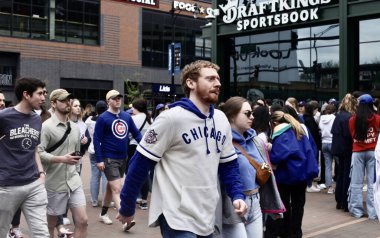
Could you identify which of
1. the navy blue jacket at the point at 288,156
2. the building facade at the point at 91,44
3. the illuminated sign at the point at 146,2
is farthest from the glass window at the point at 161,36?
the navy blue jacket at the point at 288,156

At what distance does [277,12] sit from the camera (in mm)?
16078

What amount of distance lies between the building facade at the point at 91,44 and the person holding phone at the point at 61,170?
28844 mm

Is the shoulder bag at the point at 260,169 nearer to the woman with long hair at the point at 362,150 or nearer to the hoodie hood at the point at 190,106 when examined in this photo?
the hoodie hood at the point at 190,106

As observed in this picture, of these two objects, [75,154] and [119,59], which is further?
[119,59]

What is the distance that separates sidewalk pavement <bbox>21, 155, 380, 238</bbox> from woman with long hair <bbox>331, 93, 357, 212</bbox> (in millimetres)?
291

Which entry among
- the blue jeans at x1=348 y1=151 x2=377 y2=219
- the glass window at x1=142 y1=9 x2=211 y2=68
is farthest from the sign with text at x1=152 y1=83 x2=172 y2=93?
the blue jeans at x1=348 y1=151 x2=377 y2=219

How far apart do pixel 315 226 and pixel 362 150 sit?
60.0 inches

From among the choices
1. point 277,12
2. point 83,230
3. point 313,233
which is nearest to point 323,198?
point 313,233

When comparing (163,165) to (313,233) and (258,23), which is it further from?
(258,23)

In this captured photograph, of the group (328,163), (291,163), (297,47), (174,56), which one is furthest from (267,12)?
(174,56)

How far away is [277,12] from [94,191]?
9.09 meters

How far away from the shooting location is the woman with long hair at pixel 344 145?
29.5ft

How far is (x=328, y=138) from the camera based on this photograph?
11164mm

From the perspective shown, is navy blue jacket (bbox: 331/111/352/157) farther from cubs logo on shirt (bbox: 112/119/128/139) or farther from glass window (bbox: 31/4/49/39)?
glass window (bbox: 31/4/49/39)
